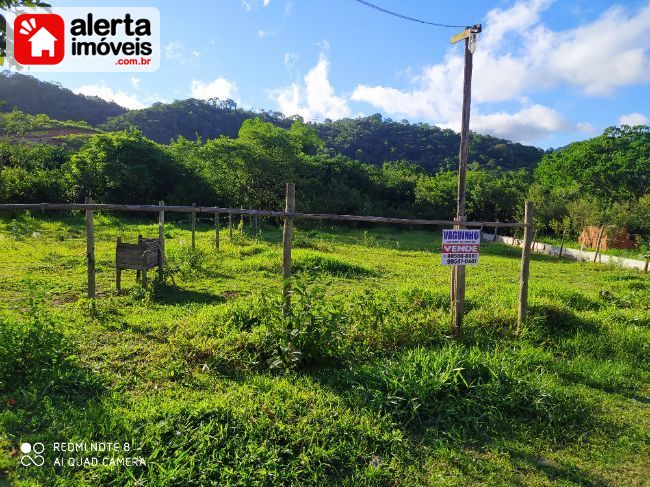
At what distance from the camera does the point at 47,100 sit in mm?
52344

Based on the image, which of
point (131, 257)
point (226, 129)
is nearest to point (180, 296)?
point (131, 257)

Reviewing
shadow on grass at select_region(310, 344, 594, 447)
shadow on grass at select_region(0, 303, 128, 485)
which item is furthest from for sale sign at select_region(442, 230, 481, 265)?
shadow on grass at select_region(0, 303, 128, 485)

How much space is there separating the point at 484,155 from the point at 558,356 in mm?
61818

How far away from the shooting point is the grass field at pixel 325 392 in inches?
121

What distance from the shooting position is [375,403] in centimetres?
386

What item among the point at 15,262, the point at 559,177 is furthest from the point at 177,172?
the point at 559,177

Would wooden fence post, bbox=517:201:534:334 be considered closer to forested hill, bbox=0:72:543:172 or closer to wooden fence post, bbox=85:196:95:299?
wooden fence post, bbox=85:196:95:299

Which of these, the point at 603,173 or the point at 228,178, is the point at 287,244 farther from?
the point at 603,173

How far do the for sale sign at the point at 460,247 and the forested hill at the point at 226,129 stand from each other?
47.0 metres

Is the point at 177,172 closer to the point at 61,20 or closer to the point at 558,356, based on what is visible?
the point at 61,20

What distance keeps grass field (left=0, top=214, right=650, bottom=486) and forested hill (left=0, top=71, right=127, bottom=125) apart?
5556 centimetres

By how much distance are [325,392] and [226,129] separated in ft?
187

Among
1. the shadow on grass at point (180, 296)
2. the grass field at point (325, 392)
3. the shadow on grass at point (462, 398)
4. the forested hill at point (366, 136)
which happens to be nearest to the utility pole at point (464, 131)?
the grass field at point (325, 392)

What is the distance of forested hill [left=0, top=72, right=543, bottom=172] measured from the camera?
51562 millimetres
